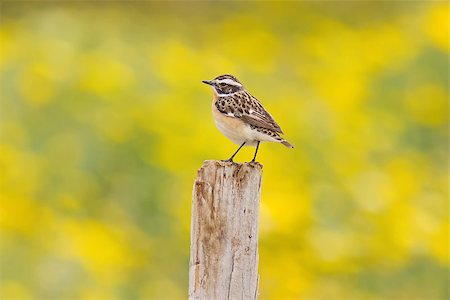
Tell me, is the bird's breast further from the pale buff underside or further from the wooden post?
the wooden post

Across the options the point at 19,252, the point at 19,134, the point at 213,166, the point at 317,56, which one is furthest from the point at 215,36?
the point at 213,166

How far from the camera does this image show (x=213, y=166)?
20.2ft

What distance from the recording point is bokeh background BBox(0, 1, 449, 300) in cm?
1115

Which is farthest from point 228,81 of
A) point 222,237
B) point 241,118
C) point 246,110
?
point 222,237

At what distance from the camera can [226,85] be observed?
27.6ft

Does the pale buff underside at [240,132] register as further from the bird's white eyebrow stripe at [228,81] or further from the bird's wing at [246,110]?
the bird's white eyebrow stripe at [228,81]

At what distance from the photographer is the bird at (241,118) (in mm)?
7887

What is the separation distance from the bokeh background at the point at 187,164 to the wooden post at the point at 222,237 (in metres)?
4.51

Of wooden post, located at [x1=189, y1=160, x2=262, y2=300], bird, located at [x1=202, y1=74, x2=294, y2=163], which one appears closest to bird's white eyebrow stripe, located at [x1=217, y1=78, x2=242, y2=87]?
bird, located at [x1=202, y1=74, x2=294, y2=163]

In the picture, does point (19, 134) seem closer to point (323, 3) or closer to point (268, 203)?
point (268, 203)

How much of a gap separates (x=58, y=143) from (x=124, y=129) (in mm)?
736

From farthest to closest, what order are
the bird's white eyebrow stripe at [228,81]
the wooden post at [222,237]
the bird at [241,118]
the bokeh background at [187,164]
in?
the bokeh background at [187,164] < the bird's white eyebrow stripe at [228,81] < the bird at [241,118] < the wooden post at [222,237]

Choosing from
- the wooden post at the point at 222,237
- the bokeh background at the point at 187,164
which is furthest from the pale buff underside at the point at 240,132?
the bokeh background at the point at 187,164

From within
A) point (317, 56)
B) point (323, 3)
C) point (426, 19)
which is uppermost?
point (323, 3)
